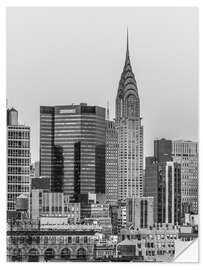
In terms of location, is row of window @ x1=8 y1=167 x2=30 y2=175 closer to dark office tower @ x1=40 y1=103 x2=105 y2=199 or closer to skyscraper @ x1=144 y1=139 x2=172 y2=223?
dark office tower @ x1=40 y1=103 x2=105 y2=199

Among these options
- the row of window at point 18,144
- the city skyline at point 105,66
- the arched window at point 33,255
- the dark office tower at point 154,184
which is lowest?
the arched window at point 33,255

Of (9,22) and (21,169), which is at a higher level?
(9,22)

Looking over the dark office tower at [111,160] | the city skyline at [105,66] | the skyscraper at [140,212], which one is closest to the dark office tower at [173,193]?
the skyscraper at [140,212]

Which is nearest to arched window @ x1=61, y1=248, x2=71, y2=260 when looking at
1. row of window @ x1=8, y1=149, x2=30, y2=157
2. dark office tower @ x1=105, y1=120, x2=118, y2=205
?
dark office tower @ x1=105, y1=120, x2=118, y2=205

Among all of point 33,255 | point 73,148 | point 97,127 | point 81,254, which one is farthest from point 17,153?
point 81,254

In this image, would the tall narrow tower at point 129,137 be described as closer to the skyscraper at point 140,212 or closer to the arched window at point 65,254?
the skyscraper at point 140,212

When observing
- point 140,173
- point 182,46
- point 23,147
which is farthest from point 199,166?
point 23,147

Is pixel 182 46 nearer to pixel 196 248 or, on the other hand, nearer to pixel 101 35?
pixel 101 35
